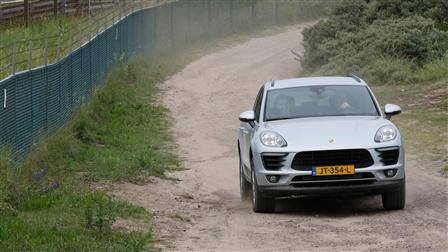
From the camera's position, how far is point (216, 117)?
2972 centimetres

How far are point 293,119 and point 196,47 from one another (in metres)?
33.1

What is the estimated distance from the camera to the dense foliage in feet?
105

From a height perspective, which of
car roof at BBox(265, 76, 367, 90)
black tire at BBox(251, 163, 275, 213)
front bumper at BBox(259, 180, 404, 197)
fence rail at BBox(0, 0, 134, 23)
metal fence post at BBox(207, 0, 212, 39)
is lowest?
metal fence post at BBox(207, 0, 212, 39)

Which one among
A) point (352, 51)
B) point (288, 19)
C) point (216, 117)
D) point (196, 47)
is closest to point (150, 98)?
point (216, 117)

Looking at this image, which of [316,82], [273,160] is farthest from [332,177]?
[316,82]

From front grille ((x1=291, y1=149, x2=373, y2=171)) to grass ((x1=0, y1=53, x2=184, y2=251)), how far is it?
1.93m

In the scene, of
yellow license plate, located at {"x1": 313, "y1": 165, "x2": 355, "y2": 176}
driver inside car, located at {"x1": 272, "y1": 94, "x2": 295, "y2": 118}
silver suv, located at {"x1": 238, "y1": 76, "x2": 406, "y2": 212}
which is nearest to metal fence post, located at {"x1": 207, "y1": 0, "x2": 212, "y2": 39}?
driver inside car, located at {"x1": 272, "y1": 94, "x2": 295, "y2": 118}

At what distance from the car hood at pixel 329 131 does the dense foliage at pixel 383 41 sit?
16406 millimetres

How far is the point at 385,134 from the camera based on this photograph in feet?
46.2

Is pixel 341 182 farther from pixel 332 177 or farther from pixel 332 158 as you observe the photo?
pixel 332 158

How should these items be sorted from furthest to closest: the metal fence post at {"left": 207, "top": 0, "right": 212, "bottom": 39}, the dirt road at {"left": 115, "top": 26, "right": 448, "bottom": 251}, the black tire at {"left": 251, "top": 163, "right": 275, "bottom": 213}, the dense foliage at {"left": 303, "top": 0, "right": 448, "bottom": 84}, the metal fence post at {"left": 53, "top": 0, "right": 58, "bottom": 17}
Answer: the metal fence post at {"left": 207, "top": 0, "right": 212, "bottom": 39} → the metal fence post at {"left": 53, "top": 0, "right": 58, "bottom": 17} → the dense foliage at {"left": 303, "top": 0, "right": 448, "bottom": 84} → the black tire at {"left": 251, "top": 163, "right": 275, "bottom": 213} → the dirt road at {"left": 115, "top": 26, "right": 448, "bottom": 251}

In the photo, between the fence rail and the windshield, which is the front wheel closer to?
the windshield

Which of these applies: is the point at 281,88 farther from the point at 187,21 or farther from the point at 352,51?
the point at 187,21

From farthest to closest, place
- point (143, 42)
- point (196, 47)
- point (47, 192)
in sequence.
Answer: point (196, 47), point (143, 42), point (47, 192)
